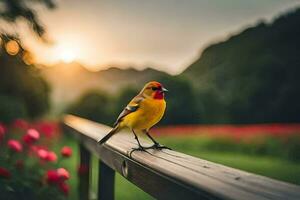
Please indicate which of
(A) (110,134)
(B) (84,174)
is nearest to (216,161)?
(B) (84,174)

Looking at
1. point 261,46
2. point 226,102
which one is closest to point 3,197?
point 226,102

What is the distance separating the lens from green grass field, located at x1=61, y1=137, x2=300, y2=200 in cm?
395

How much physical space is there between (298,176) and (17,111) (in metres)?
2.83

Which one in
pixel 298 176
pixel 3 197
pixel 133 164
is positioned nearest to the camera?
pixel 133 164

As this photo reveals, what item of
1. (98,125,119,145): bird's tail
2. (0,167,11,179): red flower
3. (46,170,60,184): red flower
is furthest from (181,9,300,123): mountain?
(98,125,119,145): bird's tail

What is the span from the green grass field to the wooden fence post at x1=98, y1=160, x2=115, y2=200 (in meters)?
1.03

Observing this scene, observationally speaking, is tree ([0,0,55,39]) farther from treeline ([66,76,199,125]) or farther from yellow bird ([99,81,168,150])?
yellow bird ([99,81,168,150])

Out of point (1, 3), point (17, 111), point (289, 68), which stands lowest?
point (17, 111)

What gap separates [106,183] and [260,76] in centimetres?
459

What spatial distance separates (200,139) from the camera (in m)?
6.45

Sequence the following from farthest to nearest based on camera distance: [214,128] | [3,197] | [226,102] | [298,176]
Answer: [214,128]
[226,102]
[298,176]
[3,197]

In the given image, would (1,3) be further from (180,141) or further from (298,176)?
(298,176)

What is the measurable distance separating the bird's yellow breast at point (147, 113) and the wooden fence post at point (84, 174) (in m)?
1.79

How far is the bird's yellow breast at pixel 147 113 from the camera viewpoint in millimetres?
1467
